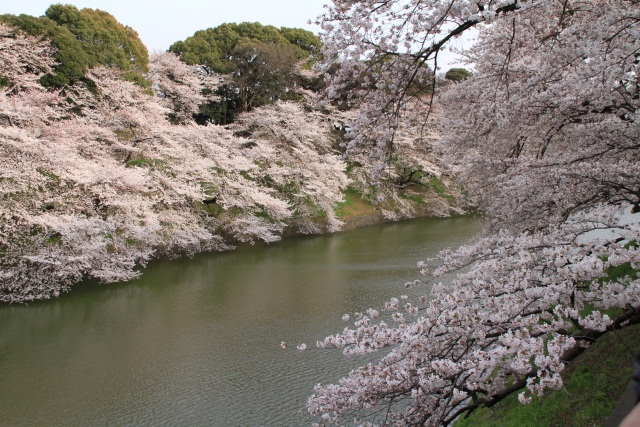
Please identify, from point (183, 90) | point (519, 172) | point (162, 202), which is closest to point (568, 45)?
point (519, 172)

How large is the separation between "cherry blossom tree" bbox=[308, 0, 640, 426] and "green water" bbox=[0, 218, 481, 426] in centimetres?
137

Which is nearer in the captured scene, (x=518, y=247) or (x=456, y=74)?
(x=518, y=247)

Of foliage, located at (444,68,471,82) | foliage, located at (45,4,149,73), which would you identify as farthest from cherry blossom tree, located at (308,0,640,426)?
foliage, located at (444,68,471,82)

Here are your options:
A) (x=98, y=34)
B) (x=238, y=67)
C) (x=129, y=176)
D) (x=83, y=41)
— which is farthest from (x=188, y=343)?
(x=238, y=67)

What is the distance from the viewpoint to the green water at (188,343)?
20.4 feet

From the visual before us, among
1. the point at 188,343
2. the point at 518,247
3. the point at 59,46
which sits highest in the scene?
the point at 59,46

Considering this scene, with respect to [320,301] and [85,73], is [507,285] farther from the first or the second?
[85,73]

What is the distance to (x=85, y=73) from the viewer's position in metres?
15.5

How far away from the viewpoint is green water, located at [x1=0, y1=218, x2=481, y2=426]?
6.22m

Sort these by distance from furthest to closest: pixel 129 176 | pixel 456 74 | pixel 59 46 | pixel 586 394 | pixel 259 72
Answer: pixel 456 74 < pixel 259 72 < pixel 59 46 < pixel 129 176 < pixel 586 394

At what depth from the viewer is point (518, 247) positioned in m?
3.26

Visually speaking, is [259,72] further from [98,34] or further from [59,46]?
[59,46]

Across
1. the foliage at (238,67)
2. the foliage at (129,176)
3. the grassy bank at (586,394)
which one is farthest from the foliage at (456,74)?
the grassy bank at (586,394)

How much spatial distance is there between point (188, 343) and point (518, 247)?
21.2 ft
